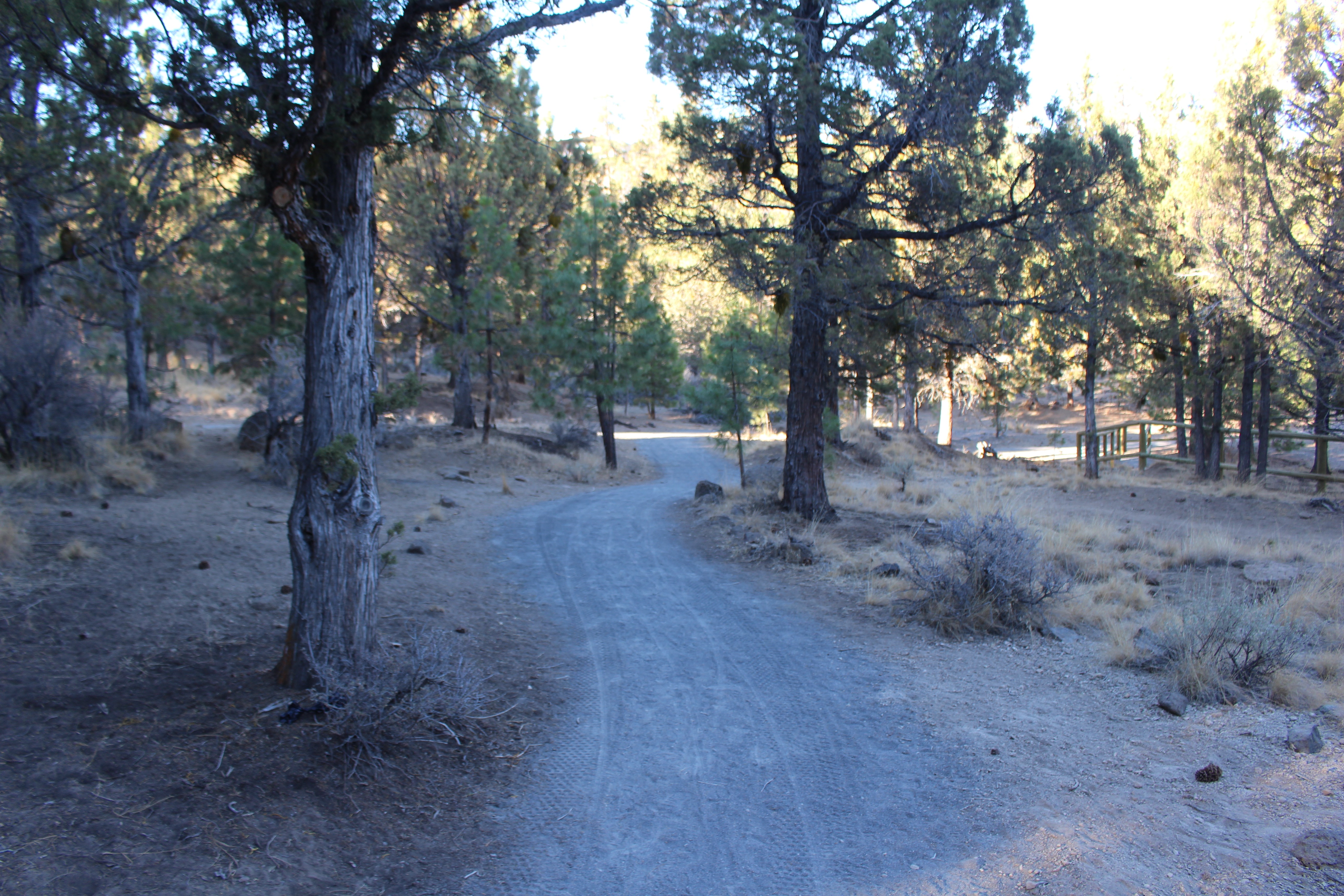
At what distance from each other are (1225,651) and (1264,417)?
18.9 m

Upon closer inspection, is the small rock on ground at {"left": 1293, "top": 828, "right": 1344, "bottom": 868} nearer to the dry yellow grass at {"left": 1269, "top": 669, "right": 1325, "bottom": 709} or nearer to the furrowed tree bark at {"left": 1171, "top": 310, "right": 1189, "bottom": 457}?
the dry yellow grass at {"left": 1269, "top": 669, "right": 1325, "bottom": 709}

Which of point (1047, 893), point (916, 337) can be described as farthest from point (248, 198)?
point (916, 337)

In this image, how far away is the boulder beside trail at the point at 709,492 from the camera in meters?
15.1

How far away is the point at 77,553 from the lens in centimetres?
698

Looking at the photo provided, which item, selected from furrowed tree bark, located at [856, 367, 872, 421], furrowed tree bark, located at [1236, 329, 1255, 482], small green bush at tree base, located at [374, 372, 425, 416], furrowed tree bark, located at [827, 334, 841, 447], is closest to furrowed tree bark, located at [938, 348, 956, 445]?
furrowed tree bark, located at [856, 367, 872, 421]

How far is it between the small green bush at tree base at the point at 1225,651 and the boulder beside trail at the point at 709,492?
963 centimetres

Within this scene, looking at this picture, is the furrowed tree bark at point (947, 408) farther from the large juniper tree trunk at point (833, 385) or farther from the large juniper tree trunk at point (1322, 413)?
the large juniper tree trunk at point (1322, 413)

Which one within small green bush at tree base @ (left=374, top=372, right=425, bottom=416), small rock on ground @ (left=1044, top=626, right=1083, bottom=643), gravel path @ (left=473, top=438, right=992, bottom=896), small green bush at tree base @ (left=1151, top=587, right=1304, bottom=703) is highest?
small green bush at tree base @ (left=374, top=372, right=425, bottom=416)

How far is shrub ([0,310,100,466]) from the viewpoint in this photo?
1070cm

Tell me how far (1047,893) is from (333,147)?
5.00 meters

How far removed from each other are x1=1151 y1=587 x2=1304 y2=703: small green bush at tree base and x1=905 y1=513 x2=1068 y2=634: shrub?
1155mm

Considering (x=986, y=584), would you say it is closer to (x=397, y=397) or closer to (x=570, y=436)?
(x=397, y=397)

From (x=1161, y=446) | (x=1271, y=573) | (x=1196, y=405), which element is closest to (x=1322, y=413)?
(x=1196, y=405)

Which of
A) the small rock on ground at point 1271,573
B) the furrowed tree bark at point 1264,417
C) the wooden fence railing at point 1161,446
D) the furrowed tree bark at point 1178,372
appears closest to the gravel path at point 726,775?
the small rock on ground at point 1271,573
